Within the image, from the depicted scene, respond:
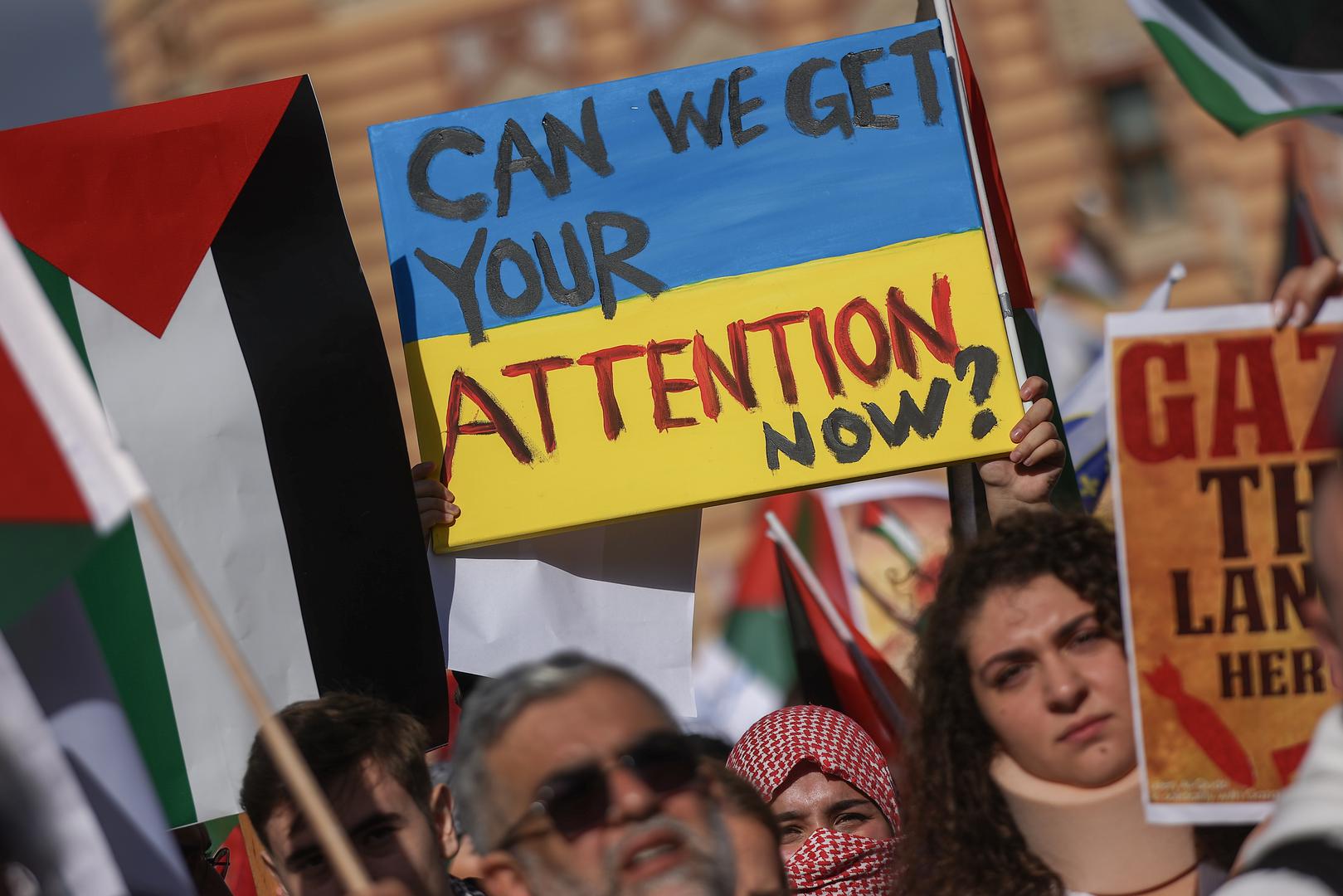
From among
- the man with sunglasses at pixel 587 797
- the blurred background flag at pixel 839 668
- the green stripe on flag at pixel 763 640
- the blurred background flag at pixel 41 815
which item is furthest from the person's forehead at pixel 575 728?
the green stripe on flag at pixel 763 640

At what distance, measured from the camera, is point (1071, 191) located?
13.6 metres

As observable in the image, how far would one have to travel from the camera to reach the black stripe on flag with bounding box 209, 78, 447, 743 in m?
2.49

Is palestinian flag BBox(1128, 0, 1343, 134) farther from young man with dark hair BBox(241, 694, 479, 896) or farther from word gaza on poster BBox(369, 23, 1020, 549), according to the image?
young man with dark hair BBox(241, 694, 479, 896)

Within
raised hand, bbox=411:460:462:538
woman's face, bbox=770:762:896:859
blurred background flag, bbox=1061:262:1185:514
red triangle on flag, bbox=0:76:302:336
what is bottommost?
woman's face, bbox=770:762:896:859

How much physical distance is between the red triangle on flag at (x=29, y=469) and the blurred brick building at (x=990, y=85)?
1165 cm

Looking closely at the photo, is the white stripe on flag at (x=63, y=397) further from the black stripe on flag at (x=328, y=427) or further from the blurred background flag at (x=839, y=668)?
the blurred background flag at (x=839, y=668)

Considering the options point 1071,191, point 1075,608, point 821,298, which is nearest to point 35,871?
point 1075,608

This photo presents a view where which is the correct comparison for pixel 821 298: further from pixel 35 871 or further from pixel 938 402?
pixel 35 871

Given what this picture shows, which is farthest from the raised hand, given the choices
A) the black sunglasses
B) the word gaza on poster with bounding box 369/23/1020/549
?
the black sunglasses

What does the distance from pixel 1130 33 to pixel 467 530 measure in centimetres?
1215

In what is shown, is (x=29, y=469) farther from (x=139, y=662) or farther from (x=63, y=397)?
(x=139, y=662)

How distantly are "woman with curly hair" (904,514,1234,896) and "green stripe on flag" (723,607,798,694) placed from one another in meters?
3.51

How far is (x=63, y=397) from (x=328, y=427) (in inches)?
33.6

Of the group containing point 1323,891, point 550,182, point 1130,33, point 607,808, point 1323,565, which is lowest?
point 1323,891
